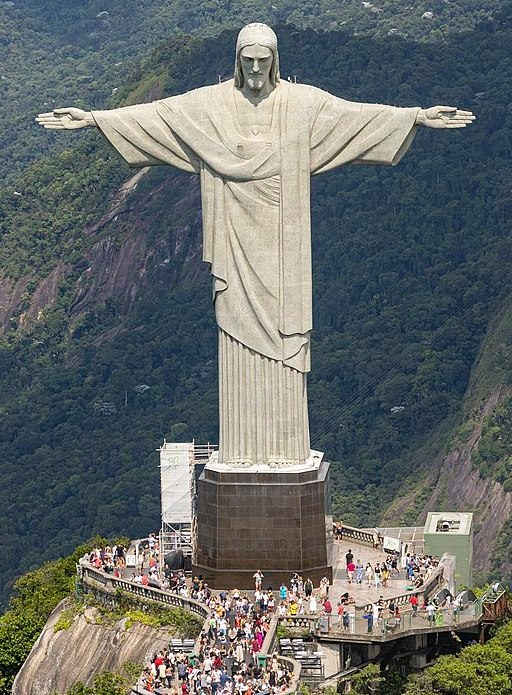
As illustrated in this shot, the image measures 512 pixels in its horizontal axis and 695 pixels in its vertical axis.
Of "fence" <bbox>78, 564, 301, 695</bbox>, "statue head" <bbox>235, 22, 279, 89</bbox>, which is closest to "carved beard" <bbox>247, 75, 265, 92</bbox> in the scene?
"statue head" <bbox>235, 22, 279, 89</bbox>

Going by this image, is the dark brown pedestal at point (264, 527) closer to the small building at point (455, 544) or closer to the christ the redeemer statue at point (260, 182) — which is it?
the christ the redeemer statue at point (260, 182)

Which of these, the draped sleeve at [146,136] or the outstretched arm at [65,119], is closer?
the outstretched arm at [65,119]

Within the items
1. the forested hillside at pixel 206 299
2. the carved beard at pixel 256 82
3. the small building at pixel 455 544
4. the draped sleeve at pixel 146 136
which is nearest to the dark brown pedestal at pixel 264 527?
the small building at pixel 455 544

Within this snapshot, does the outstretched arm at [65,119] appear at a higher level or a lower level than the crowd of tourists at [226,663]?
higher

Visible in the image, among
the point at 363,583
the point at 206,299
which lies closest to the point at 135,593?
the point at 363,583

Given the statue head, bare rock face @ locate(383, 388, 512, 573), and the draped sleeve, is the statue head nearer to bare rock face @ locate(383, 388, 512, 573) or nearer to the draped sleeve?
the draped sleeve

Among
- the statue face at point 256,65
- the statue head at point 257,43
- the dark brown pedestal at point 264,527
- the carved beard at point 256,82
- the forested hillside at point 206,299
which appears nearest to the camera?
the statue head at point 257,43

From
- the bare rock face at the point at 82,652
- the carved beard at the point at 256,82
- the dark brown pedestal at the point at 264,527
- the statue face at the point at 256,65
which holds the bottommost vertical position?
the bare rock face at the point at 82,652
